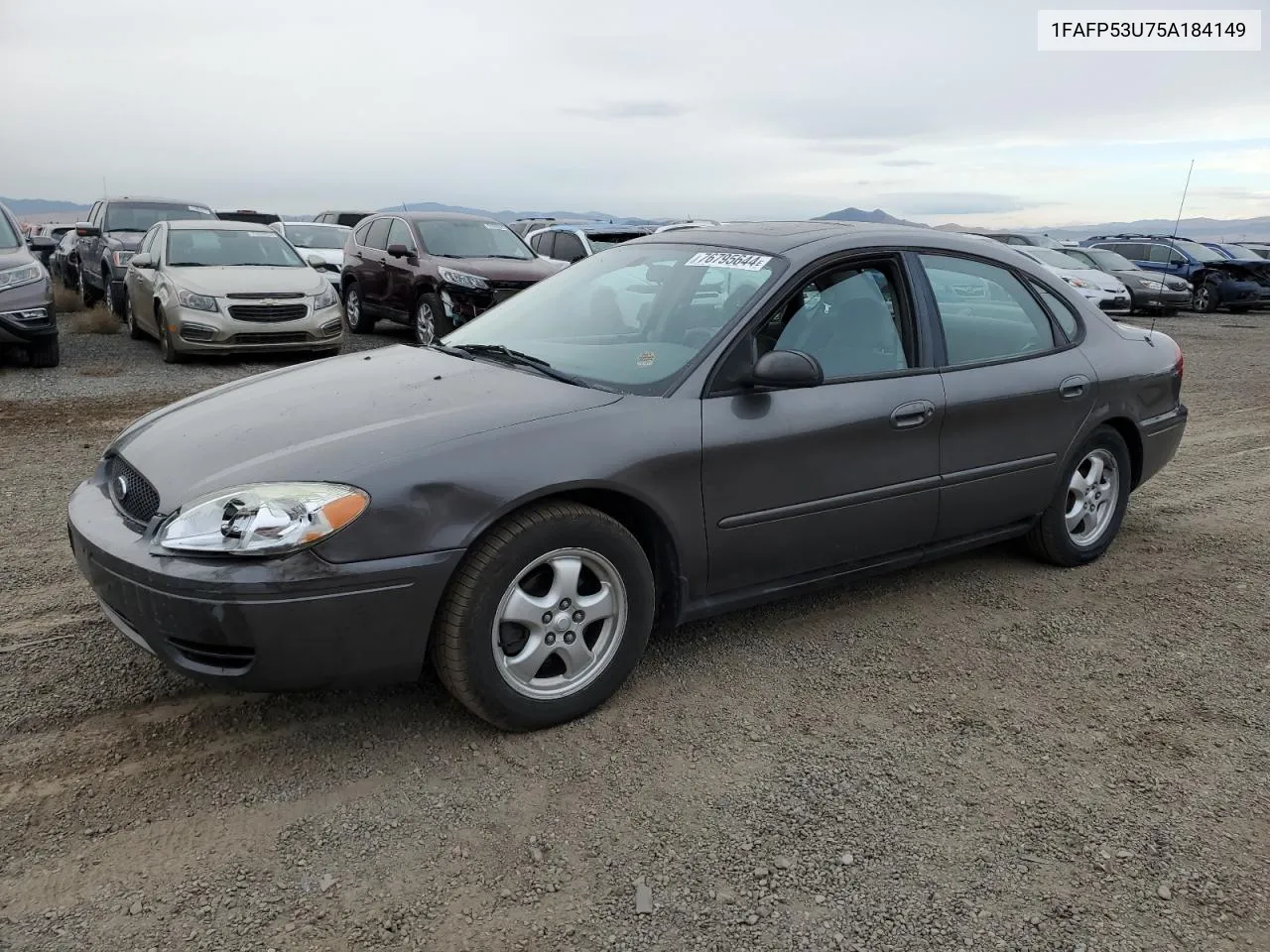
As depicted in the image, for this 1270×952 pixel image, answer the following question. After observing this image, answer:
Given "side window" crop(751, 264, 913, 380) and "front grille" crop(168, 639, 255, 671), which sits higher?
"side window" crop(751, 264, 913, 380)

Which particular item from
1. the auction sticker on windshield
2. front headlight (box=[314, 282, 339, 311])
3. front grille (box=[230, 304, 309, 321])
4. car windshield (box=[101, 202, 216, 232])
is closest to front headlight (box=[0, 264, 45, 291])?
front grille (box=[230, 304, 309, 321])

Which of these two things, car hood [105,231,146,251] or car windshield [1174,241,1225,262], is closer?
car hood [105,231,146,251]

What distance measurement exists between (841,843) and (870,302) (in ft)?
6.87

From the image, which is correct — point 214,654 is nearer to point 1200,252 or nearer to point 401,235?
point 401,235

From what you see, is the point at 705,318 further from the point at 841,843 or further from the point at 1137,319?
the point at 1137,319

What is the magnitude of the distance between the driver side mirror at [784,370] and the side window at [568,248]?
1147 cm

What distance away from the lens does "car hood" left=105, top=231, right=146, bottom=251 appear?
1427cm

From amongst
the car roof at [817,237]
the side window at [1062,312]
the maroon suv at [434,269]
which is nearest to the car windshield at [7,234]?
the maroon suv at [434,269]

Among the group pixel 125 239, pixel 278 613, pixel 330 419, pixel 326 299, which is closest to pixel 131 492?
pixel 330 419

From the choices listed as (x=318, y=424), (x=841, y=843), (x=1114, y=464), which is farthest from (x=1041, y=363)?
(x=318, y=424)

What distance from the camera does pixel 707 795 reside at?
2861 mm

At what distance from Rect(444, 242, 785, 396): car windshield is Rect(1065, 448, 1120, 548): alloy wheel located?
6.53 feet

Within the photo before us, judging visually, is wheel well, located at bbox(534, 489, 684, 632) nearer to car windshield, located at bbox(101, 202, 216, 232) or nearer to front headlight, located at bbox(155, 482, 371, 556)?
front headlight, located at bbox(155, 482, 371, 556)

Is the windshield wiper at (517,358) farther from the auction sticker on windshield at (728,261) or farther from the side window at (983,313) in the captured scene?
the side window at (983,313)
